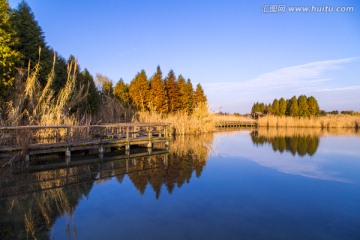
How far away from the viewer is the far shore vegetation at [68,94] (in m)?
12.0

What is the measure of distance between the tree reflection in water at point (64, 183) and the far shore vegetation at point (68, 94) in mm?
3268

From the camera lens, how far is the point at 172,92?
34500mm

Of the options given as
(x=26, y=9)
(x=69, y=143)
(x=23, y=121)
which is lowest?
(x=69, y=143)

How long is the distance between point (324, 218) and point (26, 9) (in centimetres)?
1671

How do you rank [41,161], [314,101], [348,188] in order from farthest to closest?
[314,101], [41,161], [348,188]

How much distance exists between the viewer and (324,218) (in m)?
5.28

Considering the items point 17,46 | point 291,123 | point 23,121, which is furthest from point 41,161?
point 291,123

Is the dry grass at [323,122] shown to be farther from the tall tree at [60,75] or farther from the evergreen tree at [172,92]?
the tall tree at [60,75]

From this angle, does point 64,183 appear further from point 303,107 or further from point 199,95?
point 303,107

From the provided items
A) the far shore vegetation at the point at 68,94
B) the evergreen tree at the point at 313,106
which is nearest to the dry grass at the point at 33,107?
the far shore vegetation at the point at 68,94

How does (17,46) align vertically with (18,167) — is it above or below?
above

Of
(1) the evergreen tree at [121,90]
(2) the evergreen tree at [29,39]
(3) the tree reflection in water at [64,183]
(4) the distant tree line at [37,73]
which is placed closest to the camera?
(3) the tree reflection in water at [64,183]

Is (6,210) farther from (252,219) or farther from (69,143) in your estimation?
(69,143)

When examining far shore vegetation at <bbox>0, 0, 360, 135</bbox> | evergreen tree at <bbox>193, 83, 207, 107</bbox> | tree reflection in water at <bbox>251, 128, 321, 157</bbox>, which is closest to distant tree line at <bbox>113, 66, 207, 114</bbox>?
far shore vegetation at <bbox>0, 0, 360, 135</bbox>
